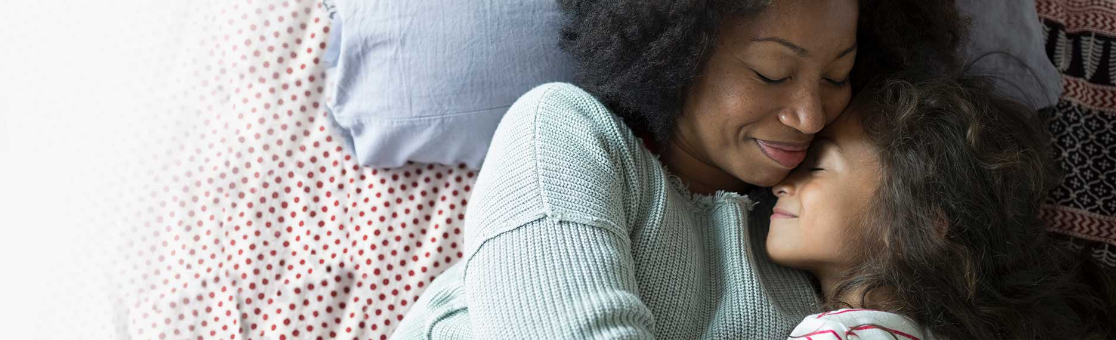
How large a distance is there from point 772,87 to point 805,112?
0.21 ft

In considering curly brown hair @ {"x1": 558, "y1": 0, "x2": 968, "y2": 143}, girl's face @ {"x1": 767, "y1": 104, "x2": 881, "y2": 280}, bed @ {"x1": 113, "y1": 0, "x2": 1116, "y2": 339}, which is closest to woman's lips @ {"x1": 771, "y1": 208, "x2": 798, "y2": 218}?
girl's face @ {"x1": 767, "y1": 104, "x2": 881, "y2": 280}

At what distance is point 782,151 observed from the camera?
142cm

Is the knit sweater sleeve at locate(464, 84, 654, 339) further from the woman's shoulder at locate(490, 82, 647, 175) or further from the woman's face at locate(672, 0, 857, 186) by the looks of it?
the woman's face at locate(672, 0, 857, 186)

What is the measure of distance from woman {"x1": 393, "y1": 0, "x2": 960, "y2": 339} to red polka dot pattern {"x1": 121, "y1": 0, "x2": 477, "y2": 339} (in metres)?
0.19

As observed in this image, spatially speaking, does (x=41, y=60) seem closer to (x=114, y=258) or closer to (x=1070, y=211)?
(x=114, y=258)

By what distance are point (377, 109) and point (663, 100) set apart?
1.80 feet

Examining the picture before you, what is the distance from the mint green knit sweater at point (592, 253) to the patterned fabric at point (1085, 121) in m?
0.67

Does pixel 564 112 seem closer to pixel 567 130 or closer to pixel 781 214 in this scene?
pixel 567 130

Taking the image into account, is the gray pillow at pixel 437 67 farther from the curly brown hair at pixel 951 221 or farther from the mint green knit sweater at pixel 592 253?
the curly brown hair at pixel 951 221

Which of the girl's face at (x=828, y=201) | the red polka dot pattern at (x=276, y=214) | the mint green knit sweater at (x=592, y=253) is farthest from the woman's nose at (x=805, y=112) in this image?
the red polka dot pattern at (x=276, y=214)

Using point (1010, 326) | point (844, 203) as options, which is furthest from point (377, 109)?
point (1010, 326)

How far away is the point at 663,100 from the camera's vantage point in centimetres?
139

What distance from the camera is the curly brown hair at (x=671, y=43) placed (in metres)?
1.30

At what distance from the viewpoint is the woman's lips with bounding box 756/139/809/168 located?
4.65 ft
